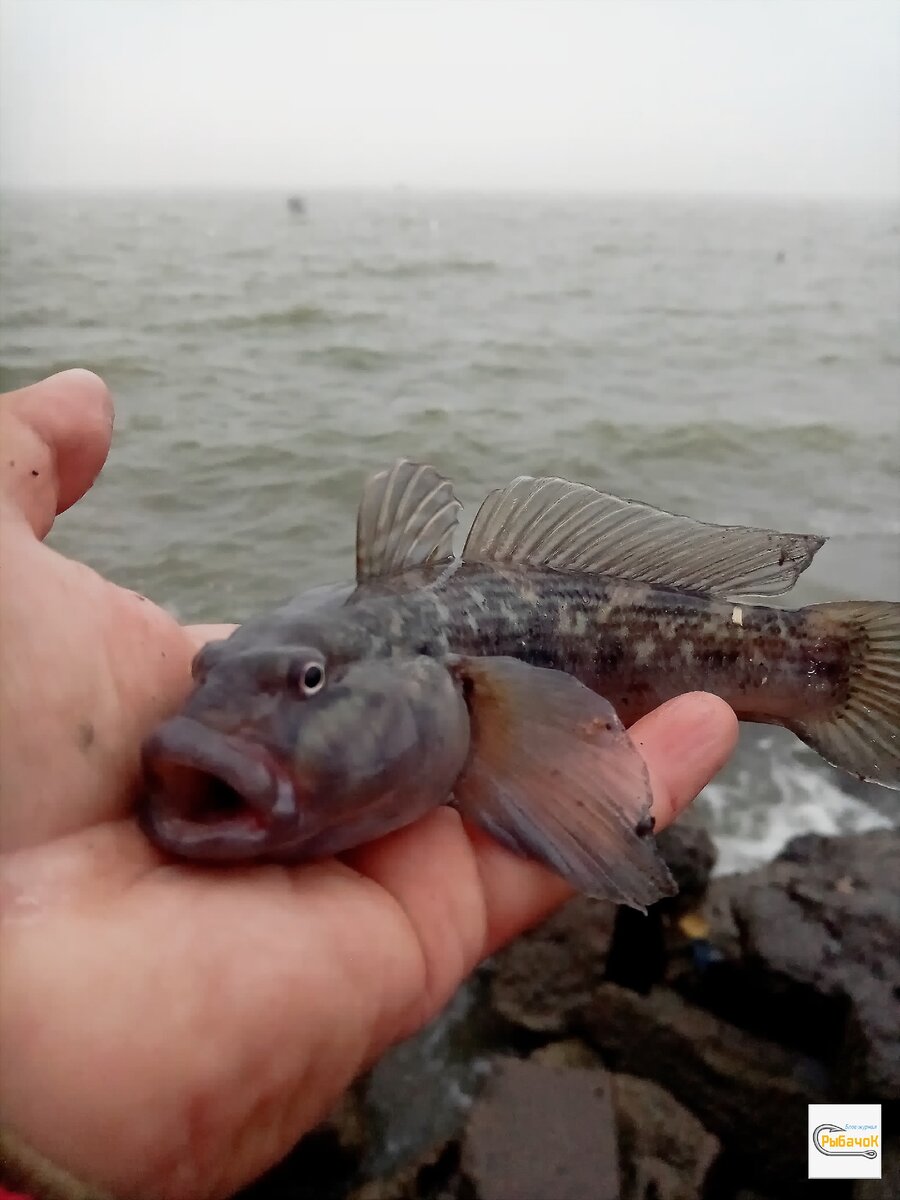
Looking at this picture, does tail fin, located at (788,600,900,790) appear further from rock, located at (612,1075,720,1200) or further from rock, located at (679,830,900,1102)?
rock, located at (612,1075,720,1200)

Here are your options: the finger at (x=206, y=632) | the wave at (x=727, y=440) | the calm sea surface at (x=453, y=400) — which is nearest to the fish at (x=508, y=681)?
the finger at (x=206, y=632)

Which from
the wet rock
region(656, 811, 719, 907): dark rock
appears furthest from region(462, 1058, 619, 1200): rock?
region(656, 811, 719, 907): dark rock

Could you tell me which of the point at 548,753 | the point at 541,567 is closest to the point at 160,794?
the point at 548,753

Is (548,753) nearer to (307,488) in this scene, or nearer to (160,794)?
(160,794)

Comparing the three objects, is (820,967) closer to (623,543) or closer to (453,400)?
(623,543)

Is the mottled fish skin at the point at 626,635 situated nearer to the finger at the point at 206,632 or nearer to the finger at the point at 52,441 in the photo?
the finger at the point at 206,632

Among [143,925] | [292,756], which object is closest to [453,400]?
[292,756]
